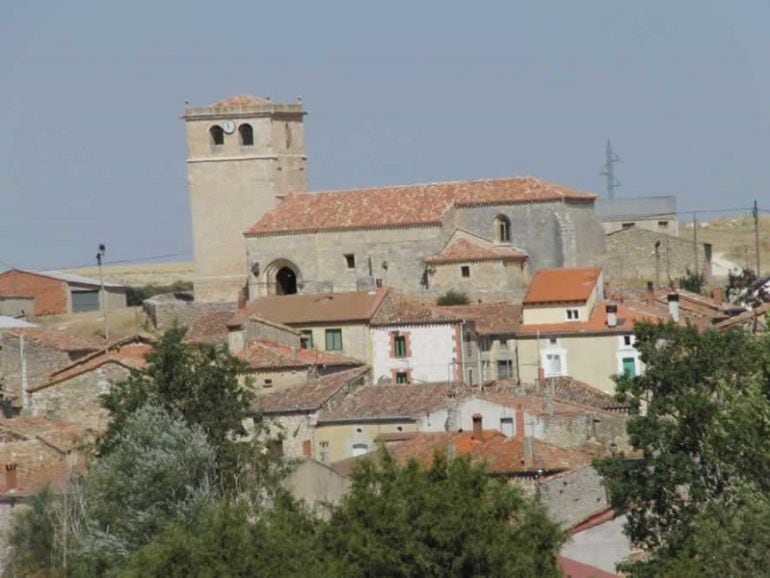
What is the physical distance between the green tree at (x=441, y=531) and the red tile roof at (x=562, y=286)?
39.8 m

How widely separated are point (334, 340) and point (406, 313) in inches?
80.3

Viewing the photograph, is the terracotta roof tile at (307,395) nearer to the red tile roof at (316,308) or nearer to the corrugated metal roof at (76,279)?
the red tile roof at (316,308)

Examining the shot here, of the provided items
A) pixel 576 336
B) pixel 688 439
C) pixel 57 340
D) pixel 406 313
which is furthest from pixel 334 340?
pixel 688 439

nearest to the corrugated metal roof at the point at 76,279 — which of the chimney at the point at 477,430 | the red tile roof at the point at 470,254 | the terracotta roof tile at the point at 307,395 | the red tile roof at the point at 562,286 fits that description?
the red tile roof at the point at 470,254

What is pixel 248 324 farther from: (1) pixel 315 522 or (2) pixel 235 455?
(1) pixel 315 522

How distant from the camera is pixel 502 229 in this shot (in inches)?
3819

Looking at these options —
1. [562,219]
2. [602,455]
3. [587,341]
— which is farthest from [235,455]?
[562,219]

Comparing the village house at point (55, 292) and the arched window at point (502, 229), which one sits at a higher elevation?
the arched window at point (502, 229)

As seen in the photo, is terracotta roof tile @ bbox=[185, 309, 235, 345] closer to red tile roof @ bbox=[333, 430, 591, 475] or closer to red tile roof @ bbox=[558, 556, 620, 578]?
red tile roof @ bbox=[333, 430, 591, 475]

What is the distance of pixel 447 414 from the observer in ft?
216

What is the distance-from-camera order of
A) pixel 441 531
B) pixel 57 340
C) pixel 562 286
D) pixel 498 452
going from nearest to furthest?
1. pixel 441 531
2. pixel 498 452
3. pixel 57 340
4. pixel 562 286

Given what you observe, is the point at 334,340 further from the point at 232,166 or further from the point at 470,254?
the point at 232,166

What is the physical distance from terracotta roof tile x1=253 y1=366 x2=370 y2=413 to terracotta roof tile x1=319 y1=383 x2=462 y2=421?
336 millimetres

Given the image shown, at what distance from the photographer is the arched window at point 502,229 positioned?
96875 millimetres
